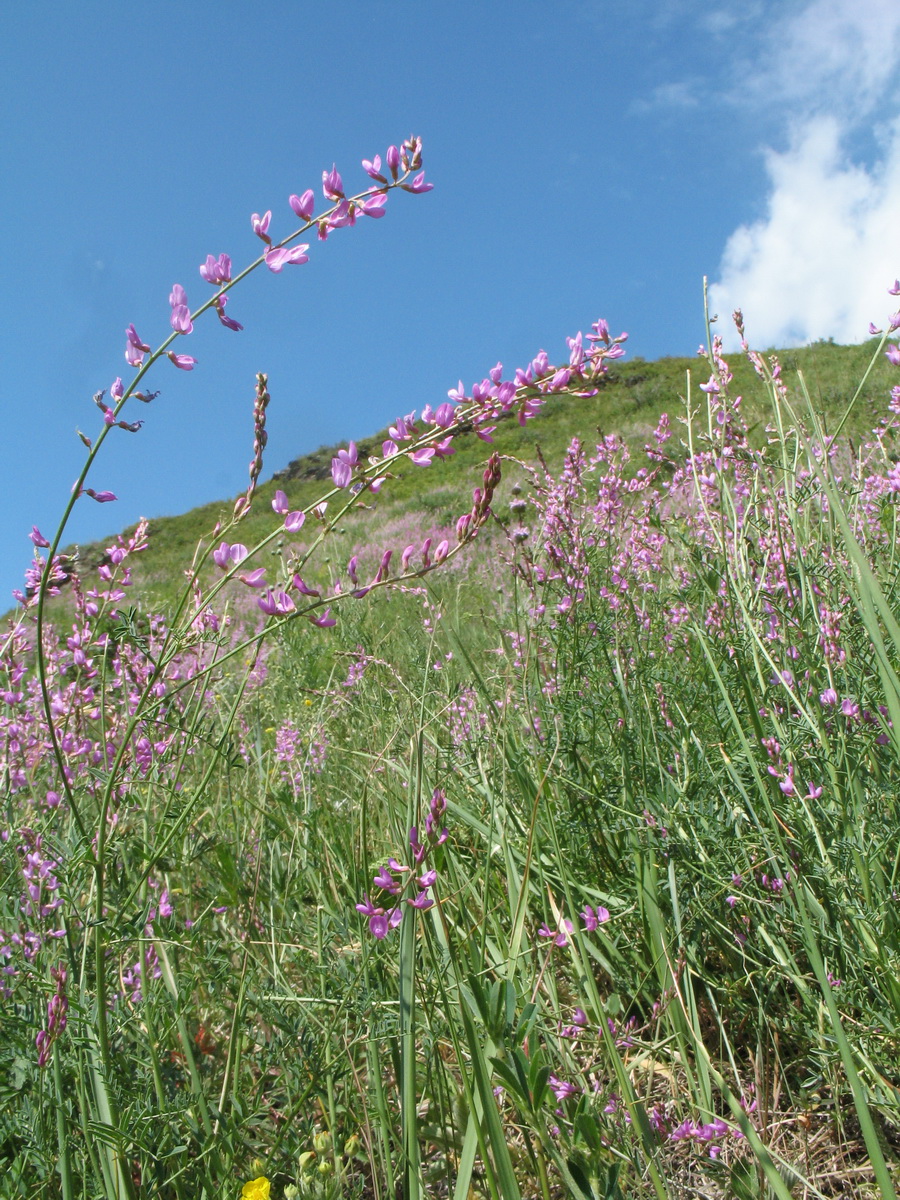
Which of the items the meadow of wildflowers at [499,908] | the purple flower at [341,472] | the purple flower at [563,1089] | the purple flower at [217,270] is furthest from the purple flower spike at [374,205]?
the purple flower at [563,1089]

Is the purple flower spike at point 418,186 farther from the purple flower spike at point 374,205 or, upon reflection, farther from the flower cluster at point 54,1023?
the flower cluster at point 54,1023

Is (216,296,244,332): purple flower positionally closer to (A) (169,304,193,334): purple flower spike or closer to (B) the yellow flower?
(A) (169,304,193,334): purple flower spike

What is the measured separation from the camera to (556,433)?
851 inches

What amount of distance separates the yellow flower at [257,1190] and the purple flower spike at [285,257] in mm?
1549

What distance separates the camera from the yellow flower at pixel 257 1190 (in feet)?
4.15

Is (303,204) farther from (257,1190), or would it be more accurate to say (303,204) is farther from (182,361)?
(257,1190)

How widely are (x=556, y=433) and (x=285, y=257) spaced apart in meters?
21.0

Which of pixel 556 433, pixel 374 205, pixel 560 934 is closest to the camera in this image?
pixel 374 205

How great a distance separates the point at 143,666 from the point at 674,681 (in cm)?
167

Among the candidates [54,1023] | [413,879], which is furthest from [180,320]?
[54,1023]

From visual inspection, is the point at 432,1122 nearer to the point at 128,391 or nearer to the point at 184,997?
the point at 184,997

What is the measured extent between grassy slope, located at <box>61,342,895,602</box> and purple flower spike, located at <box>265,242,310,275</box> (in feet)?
41.1

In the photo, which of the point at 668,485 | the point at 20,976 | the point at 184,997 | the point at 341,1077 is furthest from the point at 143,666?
the point at 668,485

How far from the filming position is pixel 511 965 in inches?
55.1
